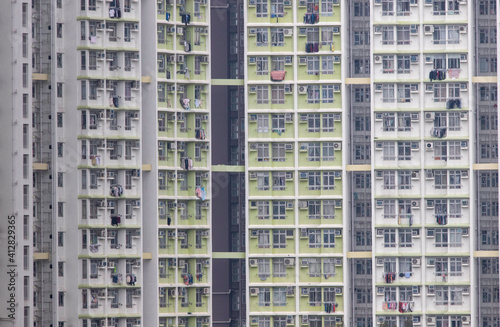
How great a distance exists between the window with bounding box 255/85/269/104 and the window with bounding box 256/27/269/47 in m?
1.61

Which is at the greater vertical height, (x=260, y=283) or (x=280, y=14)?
(x=280, y=14)

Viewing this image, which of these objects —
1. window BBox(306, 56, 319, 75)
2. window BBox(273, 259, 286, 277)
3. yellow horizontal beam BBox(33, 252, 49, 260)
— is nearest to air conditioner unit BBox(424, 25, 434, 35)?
window BBox(306, 56, 319, 75)

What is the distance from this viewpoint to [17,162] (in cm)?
5297

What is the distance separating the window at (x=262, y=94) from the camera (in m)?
58.5

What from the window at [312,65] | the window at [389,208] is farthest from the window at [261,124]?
the window at [389,208]

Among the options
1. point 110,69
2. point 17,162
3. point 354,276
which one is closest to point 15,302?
point 17,162

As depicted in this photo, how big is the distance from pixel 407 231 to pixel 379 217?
3.90 ft

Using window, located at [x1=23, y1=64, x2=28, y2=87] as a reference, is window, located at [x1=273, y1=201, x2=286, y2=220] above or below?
below

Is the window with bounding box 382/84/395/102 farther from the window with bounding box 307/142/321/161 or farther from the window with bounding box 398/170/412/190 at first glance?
the window with bounding box 307/142/321/161

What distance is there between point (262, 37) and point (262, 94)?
2.18 meters

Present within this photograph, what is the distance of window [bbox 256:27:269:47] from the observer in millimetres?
58469

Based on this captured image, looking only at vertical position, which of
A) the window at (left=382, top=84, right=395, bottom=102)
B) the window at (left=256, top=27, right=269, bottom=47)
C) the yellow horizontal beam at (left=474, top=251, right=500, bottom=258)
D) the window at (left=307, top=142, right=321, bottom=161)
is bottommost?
the yellow horizontal beam at (left=474, top=251, right=500, bottom=258)

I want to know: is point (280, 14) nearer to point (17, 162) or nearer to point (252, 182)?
point (252, 182)

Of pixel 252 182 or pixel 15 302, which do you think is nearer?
pixel 15 302
